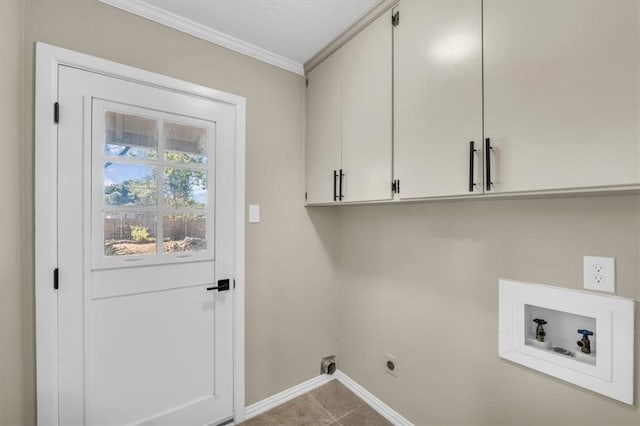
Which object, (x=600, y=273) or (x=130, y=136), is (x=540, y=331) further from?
(x=130, y=136)

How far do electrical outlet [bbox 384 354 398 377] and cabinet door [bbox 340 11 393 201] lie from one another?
1.10 m

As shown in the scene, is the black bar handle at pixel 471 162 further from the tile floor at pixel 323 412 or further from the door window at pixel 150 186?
the tile floor at pixel 323 412

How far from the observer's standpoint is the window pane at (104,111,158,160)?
1.50m

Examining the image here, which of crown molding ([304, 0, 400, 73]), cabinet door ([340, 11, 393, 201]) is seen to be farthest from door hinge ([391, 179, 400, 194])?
crown molding ([304, 0, 400, 73])

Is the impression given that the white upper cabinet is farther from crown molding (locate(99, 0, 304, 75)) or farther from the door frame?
the door frame

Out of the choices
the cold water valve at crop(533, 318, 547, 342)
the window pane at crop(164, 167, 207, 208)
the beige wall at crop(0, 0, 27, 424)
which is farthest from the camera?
the window pane at crop(164, 167, 207, 208)

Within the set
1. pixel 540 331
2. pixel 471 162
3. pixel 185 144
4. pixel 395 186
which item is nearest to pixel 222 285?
pixel 185 144

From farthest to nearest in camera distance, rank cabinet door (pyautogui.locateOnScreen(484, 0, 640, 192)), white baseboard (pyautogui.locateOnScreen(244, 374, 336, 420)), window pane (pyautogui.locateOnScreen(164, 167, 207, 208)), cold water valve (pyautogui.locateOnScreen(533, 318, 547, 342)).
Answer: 1. white baseboard (pyautogui.locateOnScreen(244, 374, 336, 420))
2. window pane (pyautogui.locateOnScreen(164, 167, 207, 208))
3. cold water valve (pyautogui.locateOnScreen(533, 318, 547, 342))
4. cabinet door (pyautogui.locateOnScreen(484, 0, 640, 192))

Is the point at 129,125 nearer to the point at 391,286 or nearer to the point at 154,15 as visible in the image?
the point at 154,15

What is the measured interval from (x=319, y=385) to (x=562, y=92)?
232 centimetres

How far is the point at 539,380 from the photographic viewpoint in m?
1.24

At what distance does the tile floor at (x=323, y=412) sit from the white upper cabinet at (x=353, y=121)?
1.44 metres

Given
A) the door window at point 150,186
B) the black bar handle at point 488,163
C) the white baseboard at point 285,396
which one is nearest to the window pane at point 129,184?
the door window at point 150,186

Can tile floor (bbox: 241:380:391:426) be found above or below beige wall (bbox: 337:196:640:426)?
below
